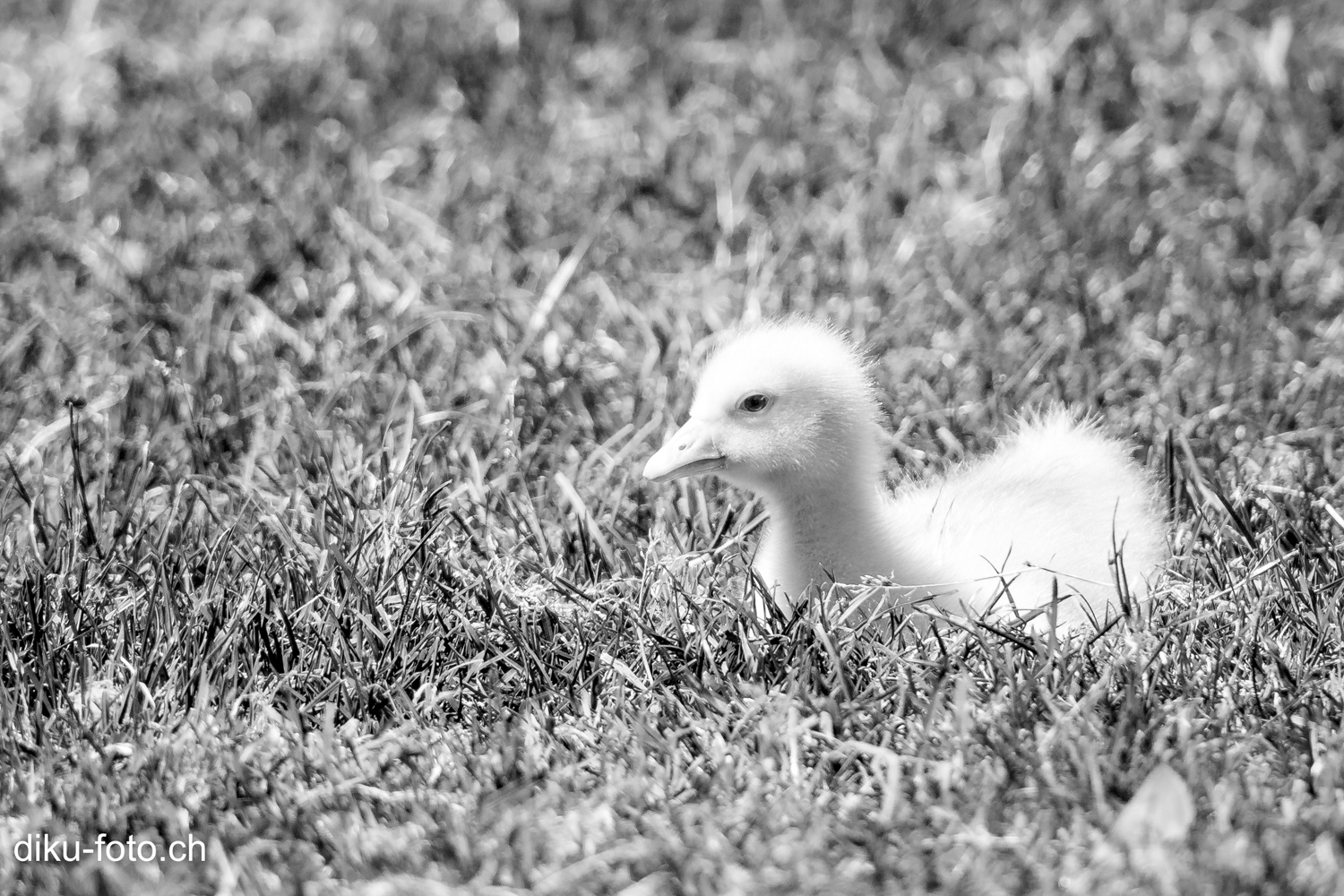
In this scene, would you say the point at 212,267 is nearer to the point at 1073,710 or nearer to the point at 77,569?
Answer: the point at 77,569

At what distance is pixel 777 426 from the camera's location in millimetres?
2949

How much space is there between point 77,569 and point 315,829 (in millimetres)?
998

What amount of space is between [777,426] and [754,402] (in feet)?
0.23

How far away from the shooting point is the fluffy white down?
292 centimetres

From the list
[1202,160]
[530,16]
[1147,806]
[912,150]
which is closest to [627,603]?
[1147,806]

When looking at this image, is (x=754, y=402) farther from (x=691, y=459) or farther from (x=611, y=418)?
(x=611, y=418)

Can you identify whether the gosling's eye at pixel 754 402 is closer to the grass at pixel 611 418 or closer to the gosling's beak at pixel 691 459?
the gosling's beak at pixel 691 459

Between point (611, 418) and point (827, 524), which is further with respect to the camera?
point (611, 418)

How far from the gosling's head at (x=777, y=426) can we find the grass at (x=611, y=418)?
7.6 inches

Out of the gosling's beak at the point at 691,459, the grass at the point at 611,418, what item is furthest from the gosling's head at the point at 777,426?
the grass at the point at 611,418

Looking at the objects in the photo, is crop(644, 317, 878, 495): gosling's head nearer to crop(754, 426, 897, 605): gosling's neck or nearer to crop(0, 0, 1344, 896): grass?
crop(754, 426, 897, 605): gosling's neck

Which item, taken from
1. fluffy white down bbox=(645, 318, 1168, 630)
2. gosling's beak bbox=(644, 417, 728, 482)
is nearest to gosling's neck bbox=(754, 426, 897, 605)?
fluffy white down bbox=(645, 318, 1168, 630)

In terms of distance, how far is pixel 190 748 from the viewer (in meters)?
2.40

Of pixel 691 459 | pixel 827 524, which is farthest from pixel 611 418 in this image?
pixel 827 524
